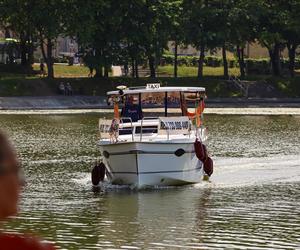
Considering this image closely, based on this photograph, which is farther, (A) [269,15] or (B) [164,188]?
(A) [269,15]

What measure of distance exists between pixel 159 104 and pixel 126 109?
1.40m

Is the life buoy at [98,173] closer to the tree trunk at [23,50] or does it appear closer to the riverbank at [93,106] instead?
the riverbank at [93,106]

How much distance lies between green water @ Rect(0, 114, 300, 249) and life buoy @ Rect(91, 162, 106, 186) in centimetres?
30

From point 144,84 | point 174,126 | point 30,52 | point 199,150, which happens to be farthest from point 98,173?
point 30,52

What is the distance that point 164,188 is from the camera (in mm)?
30078

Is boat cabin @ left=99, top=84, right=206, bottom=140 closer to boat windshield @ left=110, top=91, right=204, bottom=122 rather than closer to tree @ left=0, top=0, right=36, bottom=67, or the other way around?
boat windshield @ left=110, top=91, right=204, bottom=122

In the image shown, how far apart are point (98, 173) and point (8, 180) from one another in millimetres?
26939

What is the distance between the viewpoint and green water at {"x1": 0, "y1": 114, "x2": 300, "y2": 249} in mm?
19297

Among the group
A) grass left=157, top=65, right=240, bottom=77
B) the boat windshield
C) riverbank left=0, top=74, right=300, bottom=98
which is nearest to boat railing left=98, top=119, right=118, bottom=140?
the boat windshield

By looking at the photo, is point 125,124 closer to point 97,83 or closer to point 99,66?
point 99,66

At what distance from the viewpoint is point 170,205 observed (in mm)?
25844

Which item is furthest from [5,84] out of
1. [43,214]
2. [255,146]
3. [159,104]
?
[43,214]

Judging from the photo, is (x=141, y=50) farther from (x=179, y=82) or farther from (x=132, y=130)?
(x=132, y=130)

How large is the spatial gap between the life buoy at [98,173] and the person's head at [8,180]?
2678 cm
